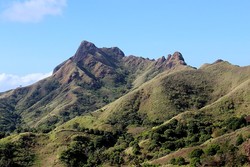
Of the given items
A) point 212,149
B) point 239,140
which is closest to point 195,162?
point 212,149

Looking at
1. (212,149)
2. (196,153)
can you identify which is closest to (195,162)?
(196,153)

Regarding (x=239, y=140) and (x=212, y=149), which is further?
(x=239, y=140)

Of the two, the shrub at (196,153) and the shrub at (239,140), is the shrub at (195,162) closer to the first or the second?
the shrub at (196,153)

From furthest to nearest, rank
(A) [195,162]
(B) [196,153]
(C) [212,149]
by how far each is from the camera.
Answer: (B) [196,153]
(C) [212,149]
(A) [195,162]

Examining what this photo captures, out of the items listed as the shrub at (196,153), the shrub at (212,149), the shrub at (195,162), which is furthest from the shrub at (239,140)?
the shrub at (195,162)

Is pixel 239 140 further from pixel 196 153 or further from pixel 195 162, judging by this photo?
pixel 195 162

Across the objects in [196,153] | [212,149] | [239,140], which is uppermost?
[239,140]

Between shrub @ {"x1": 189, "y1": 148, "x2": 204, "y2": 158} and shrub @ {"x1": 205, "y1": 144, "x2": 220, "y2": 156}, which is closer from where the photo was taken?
shrub @ {"x1": 205, "y1": 144, "x2": 220, "y2": 156}

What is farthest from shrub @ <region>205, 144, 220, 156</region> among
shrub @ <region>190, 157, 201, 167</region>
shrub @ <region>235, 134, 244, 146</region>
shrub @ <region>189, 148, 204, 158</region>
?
shrub @ <region>235, 134, 244, 146</region>

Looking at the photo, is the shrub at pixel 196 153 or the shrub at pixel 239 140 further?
the shrub at pixel 196 153

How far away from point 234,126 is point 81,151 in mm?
46855

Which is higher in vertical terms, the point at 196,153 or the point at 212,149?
the point at 212,149

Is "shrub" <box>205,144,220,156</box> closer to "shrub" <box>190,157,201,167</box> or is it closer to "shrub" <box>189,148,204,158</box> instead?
"shrub" <box>189,148,204,158</box>

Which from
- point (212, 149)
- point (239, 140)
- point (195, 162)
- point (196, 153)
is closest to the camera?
point (195, 162)
